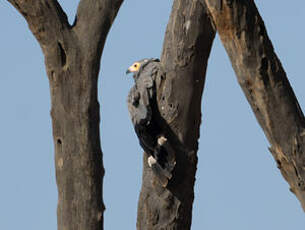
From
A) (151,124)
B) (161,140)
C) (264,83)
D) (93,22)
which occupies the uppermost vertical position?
(93,22)

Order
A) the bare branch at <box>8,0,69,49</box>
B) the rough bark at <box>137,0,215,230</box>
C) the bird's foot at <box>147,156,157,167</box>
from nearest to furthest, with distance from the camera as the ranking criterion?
the rough bark at <box>137,0,215,230</box> → the bird's foot at <box>147,156,157,167</box> → the bare branch at <box>8,0,69,49</box>

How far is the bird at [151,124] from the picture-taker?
6102 mm

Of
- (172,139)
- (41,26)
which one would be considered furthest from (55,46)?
(172,139)

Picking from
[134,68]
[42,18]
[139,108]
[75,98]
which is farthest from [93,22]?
[139,108]

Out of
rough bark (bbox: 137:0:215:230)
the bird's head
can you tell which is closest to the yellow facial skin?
the bird's head

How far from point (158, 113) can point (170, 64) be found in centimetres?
38

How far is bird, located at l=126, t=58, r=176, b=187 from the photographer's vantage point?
6102 mm

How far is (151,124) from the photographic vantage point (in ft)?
20.1

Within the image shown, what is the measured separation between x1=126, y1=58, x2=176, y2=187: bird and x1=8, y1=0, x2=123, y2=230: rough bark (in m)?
0.74

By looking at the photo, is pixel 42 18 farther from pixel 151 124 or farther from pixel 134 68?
pixel 151 124

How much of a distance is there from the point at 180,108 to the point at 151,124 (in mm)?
249

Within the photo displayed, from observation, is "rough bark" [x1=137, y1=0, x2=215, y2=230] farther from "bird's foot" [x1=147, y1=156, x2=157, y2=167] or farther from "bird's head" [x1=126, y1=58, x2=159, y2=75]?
"bird's head" [x1=126, y1=58, x2=159, y2=75]

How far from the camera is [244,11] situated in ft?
14.9

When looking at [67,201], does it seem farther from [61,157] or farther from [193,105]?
[193,105]
